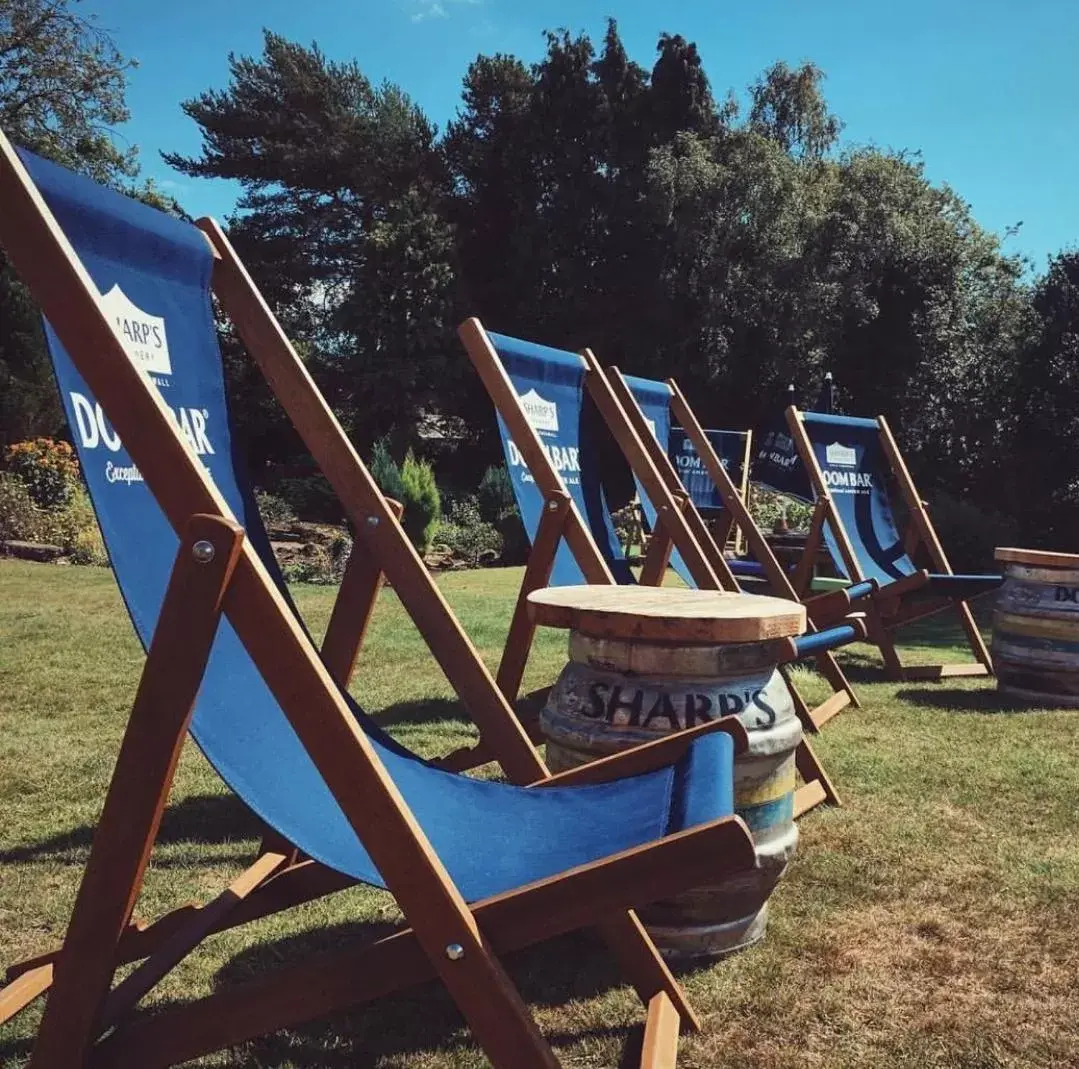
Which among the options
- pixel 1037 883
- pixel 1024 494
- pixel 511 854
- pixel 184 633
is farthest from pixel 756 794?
pixel 1024 494

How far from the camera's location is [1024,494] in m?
12.9

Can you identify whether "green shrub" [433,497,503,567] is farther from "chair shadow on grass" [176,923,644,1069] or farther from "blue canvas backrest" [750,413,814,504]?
"chair shadow on grass" [176,923,644,1069]

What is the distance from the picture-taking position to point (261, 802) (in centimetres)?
172

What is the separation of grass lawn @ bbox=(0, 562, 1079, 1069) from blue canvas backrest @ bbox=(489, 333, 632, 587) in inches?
39.4

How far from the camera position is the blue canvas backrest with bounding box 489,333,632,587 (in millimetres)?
4242

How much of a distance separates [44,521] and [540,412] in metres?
9.14

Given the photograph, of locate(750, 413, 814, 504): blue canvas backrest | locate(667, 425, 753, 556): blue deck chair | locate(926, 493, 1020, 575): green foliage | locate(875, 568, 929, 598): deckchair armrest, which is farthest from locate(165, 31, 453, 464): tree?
locate(875, 568, 929, 598): deckchair armrest

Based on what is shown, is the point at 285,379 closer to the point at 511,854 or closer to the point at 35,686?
the point at 511,854

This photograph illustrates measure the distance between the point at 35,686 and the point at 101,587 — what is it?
3.90 m

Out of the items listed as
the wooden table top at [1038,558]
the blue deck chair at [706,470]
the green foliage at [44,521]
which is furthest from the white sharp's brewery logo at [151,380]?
the green foliage at [44,521]

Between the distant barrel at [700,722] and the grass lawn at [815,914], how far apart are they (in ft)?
0.38

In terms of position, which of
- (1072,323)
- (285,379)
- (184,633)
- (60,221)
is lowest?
(184,633)

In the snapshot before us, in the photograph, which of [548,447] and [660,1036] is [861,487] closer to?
[548,447]

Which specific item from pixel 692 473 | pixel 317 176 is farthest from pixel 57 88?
pixel 692 473
